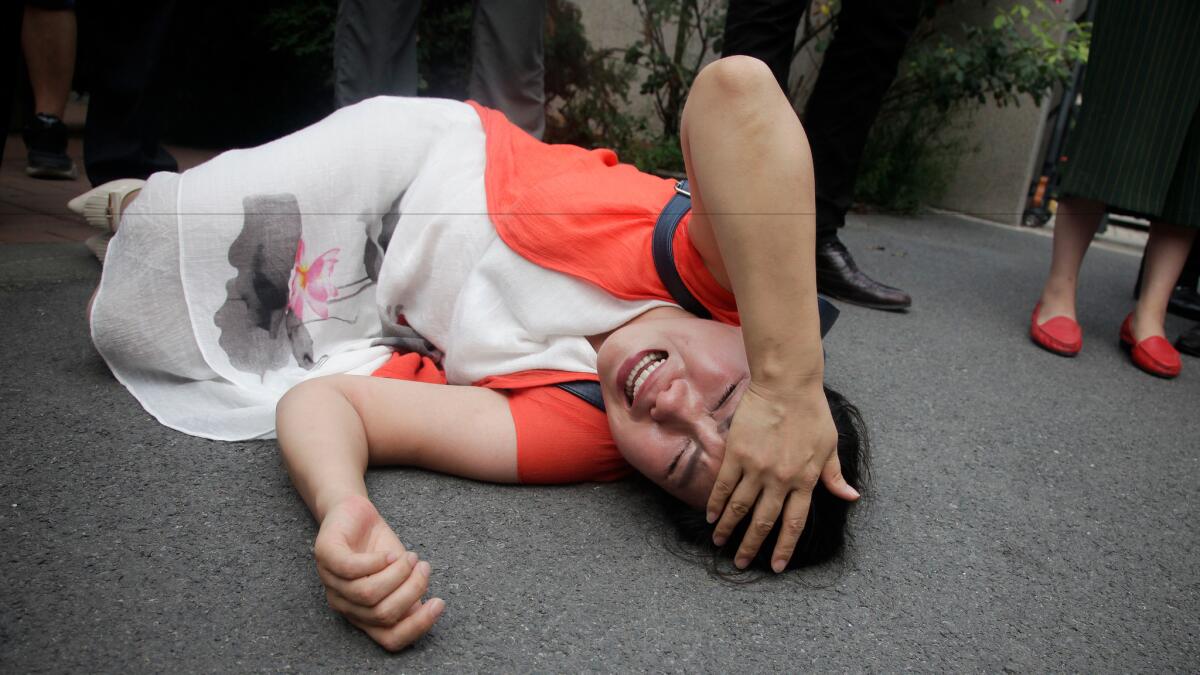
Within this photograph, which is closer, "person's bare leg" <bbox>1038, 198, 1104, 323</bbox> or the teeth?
the teeth

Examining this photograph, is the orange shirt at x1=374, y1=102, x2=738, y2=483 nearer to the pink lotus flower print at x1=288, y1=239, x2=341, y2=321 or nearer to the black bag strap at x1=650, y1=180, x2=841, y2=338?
the black bag strap at x1=650, y1=180, x2=841, y2=338

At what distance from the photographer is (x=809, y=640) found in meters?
0.89

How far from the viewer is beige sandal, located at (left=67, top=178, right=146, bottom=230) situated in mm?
1594

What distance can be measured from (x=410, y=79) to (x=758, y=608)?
6.14ft

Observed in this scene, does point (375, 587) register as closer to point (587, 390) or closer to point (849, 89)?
point (587, 390)

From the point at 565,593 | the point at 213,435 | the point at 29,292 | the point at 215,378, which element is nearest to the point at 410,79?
the point at 29,292

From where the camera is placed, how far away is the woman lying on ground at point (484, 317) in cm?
90

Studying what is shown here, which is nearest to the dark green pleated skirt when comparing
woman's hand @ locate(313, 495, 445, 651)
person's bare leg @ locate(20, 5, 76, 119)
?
woman's hand @ locate(313, 495, 445, 651)

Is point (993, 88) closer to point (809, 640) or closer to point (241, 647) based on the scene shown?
point (809, 640)

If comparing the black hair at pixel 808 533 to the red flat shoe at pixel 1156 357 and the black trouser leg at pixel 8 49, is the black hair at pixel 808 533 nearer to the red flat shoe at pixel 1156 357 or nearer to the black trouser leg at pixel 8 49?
the red flat shoe at pixel 1156 357

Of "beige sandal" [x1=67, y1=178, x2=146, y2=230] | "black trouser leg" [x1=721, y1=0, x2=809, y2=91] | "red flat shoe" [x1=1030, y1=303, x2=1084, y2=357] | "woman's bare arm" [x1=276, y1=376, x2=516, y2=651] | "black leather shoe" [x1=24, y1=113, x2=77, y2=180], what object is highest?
"black trouser leg" [x1=721, y1=0, x2=809, y2=91]

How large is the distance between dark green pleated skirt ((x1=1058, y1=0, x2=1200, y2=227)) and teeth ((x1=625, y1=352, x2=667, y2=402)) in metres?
1.57

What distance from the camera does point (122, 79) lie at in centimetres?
191

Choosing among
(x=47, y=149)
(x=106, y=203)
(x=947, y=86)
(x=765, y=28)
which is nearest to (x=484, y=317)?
(x=106, y=203)
